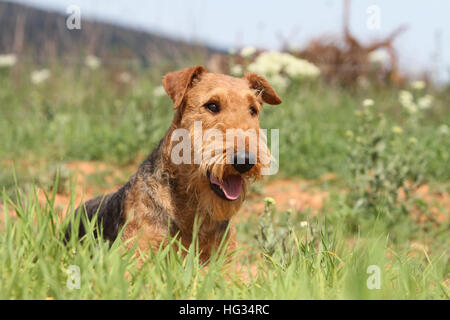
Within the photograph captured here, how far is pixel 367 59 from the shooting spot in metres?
11.8

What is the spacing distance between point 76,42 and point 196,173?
837cm

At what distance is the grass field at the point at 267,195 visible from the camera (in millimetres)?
2203

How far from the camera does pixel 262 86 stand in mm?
3469

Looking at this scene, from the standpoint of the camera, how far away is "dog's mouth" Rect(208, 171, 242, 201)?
→ 2752 mm

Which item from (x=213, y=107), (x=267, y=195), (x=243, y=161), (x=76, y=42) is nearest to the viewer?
(x=243, y=161)

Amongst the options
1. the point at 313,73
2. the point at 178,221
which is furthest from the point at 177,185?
the point at 313,73

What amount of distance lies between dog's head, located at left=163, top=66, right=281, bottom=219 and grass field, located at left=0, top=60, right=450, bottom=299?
396mm

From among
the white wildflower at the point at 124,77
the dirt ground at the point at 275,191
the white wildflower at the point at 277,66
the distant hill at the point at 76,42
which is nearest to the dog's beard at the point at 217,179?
the dirt ground at the point at 275,191

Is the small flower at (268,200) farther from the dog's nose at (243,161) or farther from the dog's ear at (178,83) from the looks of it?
the dog's ear at (178,83)

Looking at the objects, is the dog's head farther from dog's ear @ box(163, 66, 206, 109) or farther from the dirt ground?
the dirt ground

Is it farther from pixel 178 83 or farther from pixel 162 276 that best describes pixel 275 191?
pixel 162 276

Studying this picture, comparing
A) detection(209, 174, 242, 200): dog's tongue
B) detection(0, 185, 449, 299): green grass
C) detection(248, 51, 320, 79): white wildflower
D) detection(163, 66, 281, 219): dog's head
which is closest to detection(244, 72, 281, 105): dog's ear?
detection(163, 66, 281, 219): dog's head

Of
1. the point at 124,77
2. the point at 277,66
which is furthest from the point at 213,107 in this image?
the point at 124,77
